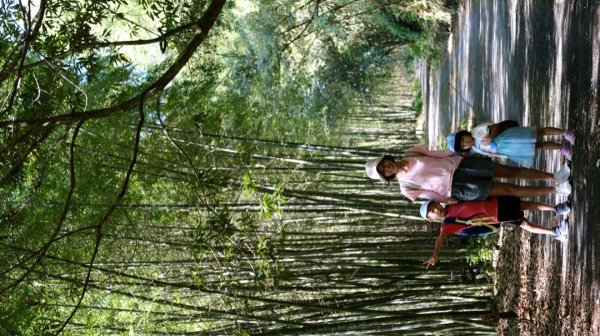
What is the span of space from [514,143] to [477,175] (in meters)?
0.34

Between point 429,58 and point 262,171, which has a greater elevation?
point 429,58

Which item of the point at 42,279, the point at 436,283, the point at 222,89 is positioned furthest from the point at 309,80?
the point at 42,279

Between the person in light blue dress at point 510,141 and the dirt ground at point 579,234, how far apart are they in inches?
5.6

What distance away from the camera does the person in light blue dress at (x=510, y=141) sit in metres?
4.19

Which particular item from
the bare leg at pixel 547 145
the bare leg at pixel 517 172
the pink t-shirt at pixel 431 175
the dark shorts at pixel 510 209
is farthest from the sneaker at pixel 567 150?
the pink t-shirt at pixel 431 175

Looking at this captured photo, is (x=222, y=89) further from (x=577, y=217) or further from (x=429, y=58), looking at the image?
(x=577, y=217)

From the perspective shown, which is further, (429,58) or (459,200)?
(429,58)

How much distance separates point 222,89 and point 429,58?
381cm

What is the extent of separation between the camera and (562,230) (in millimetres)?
4242

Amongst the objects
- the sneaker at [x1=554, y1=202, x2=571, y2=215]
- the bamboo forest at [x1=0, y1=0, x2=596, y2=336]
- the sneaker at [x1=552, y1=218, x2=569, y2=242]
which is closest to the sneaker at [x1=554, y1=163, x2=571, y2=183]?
the sneaker at [x1=554, y1=202, x2=571, y2=215]

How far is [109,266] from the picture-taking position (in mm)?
6008

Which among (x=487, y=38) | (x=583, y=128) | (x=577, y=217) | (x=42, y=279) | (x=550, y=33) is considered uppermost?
(x=487, y=38)

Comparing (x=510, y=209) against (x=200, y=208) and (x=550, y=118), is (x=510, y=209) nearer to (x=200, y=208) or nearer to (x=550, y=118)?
(x=550, y=118)

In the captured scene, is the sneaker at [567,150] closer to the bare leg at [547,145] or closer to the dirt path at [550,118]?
the dirt path at [550,118]
